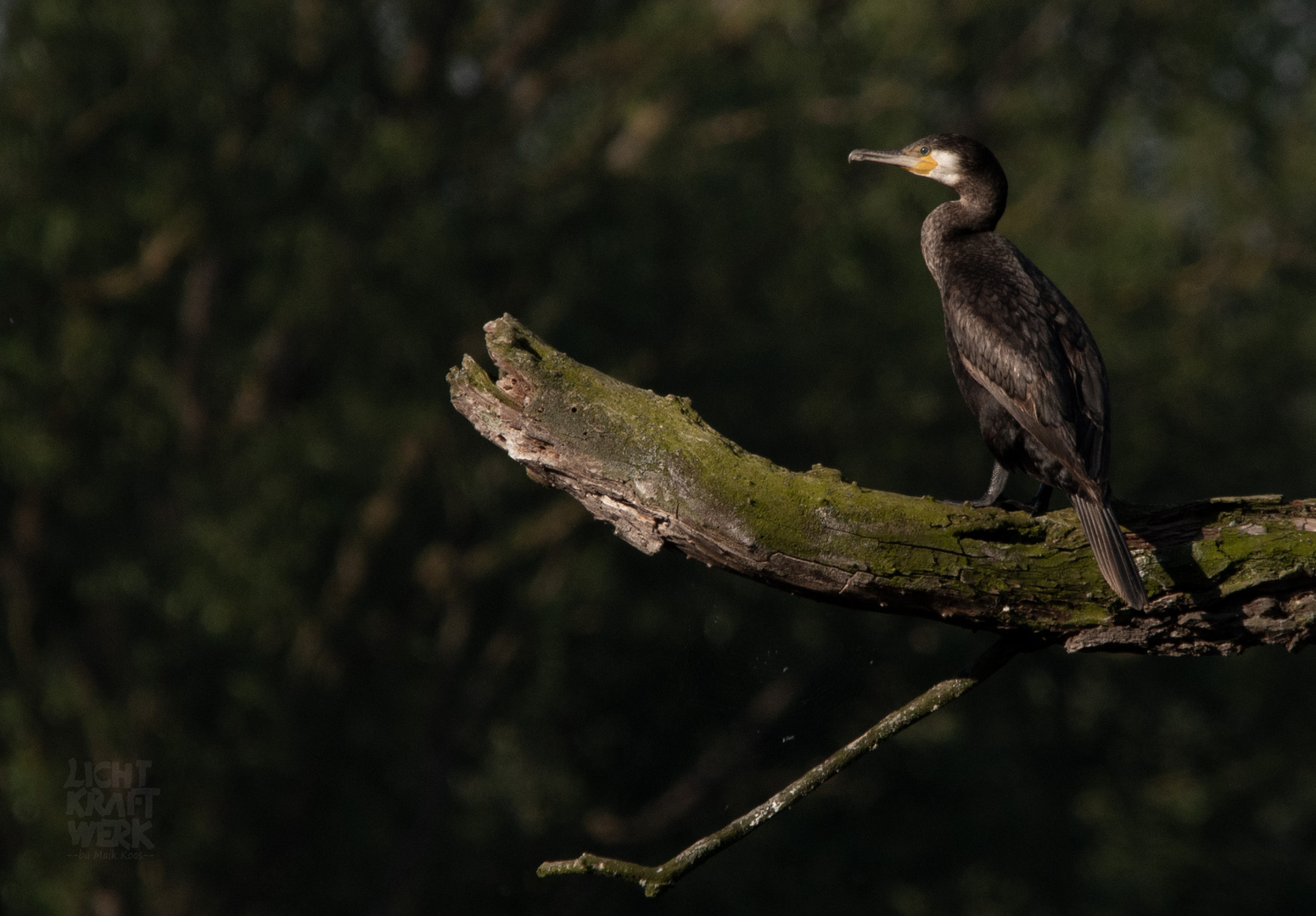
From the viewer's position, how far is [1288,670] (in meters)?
18.5

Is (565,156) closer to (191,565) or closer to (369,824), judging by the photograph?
(191,565)

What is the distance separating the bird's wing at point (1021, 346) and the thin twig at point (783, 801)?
904 mm

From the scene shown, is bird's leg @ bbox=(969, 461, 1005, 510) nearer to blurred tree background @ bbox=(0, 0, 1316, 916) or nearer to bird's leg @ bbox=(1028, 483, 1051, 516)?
bird's leg @ bbox=(1028, 483, 1051, 516)

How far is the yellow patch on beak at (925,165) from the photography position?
547 cm

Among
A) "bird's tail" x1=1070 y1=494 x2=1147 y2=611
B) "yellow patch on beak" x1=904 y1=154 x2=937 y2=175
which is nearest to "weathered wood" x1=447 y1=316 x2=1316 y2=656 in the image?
"bird's tail" x1=1070 y1=494 x2=1147 y2=611

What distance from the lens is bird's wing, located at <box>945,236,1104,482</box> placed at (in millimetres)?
4207

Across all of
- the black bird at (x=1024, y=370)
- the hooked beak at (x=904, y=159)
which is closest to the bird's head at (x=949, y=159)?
the hooked beak at (x=904, y=159)

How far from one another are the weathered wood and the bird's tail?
51 millimetres

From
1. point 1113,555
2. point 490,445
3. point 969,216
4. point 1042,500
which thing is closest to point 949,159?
point 969,216

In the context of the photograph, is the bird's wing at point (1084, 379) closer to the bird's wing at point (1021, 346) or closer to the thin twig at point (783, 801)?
the bird's wing at point (1021, 346)

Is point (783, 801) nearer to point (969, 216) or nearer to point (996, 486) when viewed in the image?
point (996, 486)

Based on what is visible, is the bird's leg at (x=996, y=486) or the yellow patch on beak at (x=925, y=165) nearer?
the bird's leg at (x=996, y=486)

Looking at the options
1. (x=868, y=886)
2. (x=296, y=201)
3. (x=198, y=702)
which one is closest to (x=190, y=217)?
(x=296, y=201)

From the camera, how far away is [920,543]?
331 cm
